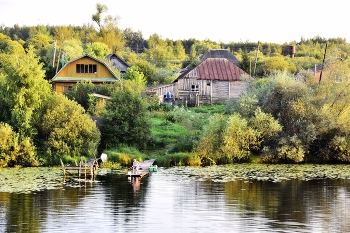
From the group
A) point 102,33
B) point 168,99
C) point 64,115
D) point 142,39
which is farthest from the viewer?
point 142,39

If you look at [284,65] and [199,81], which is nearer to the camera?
[199,81]

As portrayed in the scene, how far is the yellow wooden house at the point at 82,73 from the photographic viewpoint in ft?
218

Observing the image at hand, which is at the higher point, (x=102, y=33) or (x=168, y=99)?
(x=102, y=33)

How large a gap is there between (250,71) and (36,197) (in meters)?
49.1

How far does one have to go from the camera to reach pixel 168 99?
6912 centimetres

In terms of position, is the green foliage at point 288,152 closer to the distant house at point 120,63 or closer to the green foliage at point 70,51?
the distant house at point 120,63

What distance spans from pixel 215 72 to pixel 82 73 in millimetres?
14572

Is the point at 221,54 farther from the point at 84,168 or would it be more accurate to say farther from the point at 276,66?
the point at 84,168

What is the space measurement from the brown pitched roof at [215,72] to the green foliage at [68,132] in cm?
2509

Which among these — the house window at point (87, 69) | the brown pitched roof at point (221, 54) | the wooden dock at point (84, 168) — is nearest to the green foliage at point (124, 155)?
the wooden dock at point (84, 168)

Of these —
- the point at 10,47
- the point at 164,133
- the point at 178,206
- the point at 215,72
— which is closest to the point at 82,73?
the point at 215,72

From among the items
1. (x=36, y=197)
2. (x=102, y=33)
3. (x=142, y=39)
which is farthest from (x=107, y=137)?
(x=142, y=39)

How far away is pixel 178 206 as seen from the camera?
31641mm

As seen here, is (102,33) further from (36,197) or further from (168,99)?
(36,197)
